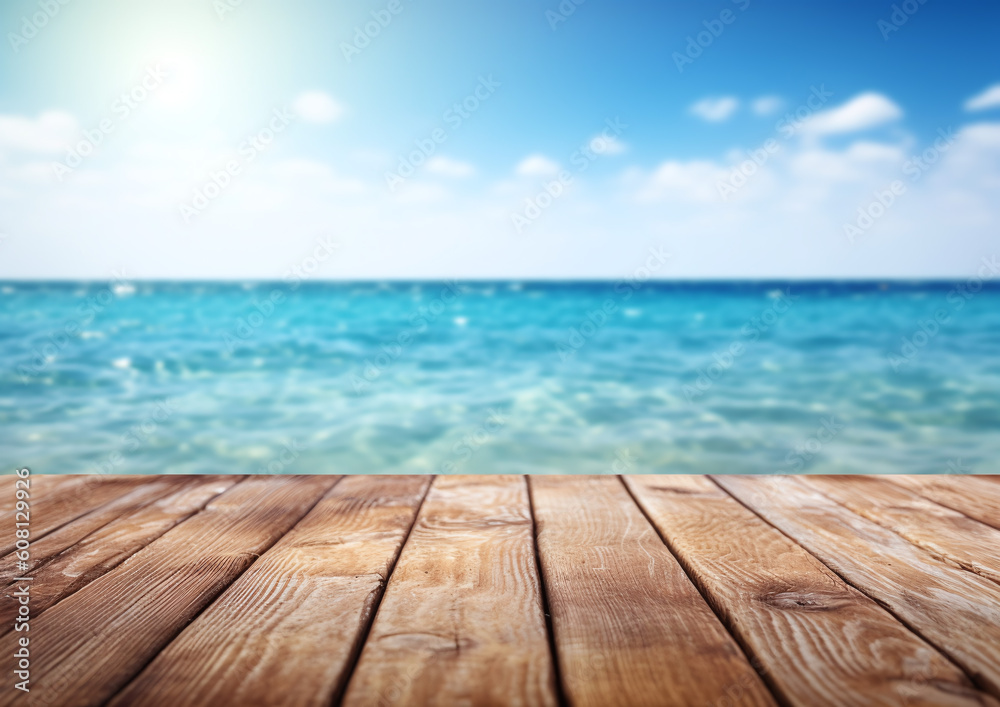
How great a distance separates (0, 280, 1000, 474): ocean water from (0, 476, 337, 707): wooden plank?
2.87m

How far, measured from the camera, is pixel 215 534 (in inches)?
47.3

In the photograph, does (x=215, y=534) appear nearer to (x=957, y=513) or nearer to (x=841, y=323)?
(x=957, y=513)

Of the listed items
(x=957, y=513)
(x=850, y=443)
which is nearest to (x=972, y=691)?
(x=957, y=513)

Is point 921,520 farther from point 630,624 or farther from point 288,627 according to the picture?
point 288,627

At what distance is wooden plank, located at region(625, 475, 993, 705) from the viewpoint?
27.0 inches

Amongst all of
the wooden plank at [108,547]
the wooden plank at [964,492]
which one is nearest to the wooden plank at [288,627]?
the wooden plank at [108,547]

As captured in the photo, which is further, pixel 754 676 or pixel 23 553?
pixel 23 553

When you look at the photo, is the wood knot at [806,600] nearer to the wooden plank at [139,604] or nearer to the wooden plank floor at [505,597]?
the wooden plank floor at [505,597]

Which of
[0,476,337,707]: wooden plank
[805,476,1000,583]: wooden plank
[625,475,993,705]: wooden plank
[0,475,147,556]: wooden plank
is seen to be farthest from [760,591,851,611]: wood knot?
[0,475,147,556]: wooden plank

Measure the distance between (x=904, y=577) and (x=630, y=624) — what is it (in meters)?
0.53

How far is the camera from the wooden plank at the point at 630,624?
68cm

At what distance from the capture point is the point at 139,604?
89cm

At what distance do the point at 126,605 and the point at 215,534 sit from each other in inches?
12.4

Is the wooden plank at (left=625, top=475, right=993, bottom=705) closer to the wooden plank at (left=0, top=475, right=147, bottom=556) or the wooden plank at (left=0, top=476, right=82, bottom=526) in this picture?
the wooden plank at (left=0, top=475, right=147, bottom=556)
